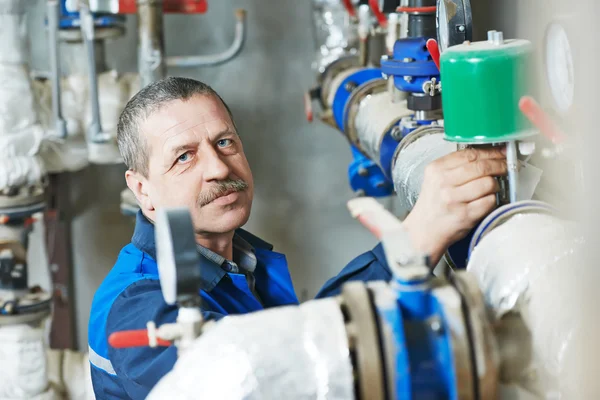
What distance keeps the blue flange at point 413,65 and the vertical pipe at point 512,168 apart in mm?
427

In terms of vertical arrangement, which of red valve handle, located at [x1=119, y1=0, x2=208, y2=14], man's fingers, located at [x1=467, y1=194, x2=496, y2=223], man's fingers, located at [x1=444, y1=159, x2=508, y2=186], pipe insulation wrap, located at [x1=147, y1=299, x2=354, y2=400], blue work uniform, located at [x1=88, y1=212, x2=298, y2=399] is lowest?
blue work uniform, located at [x1=88, y1=212, x2=298, y2=399]

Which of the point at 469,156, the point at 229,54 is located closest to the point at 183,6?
the point at 229,54

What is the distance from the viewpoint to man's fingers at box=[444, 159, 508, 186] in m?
0.67

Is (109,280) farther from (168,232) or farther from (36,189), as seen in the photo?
(36,189)

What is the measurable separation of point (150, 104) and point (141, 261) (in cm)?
20

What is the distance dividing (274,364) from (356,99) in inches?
44.0

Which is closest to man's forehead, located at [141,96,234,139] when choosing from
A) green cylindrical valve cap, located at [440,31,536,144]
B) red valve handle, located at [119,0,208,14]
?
green cylindrical valve cap, located at [440,31,536,144]

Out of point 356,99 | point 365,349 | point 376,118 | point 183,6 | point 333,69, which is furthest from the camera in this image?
point 183,6

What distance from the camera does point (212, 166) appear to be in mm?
1012

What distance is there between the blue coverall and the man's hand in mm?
98

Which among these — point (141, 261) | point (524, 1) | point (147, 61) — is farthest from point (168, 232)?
point (147, 61)

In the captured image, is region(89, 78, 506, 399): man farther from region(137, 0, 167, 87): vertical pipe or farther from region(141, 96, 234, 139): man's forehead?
region(137, 0, 167, 87): vertical pipe

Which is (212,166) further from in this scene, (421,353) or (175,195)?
(421,353)

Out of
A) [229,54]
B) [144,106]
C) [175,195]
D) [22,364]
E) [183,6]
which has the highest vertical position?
[183,6]
